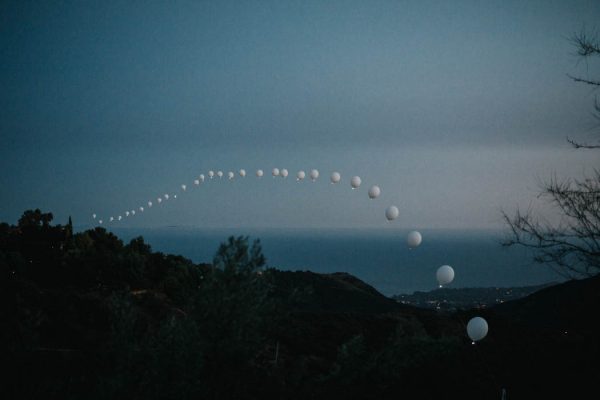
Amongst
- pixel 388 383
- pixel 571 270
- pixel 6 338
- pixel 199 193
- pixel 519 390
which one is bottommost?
pixel 519 390

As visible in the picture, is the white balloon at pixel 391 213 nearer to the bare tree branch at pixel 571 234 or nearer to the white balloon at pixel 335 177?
the white balloon at pixel 335 177

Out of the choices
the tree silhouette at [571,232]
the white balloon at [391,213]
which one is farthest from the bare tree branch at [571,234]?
the white balloon at [391,213]

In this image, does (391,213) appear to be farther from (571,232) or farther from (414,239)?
(571,232)

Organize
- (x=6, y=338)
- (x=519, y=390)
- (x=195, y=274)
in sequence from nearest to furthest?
1. (x=6, y=338)
2. (x=519, y=390)
3. (x=195, y=274)

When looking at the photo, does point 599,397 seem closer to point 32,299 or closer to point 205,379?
point 205,379

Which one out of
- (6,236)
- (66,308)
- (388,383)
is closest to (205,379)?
(388,383)

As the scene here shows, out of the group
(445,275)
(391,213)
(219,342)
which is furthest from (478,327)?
(219,342)

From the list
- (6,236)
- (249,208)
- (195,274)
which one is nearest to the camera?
(195,274)
